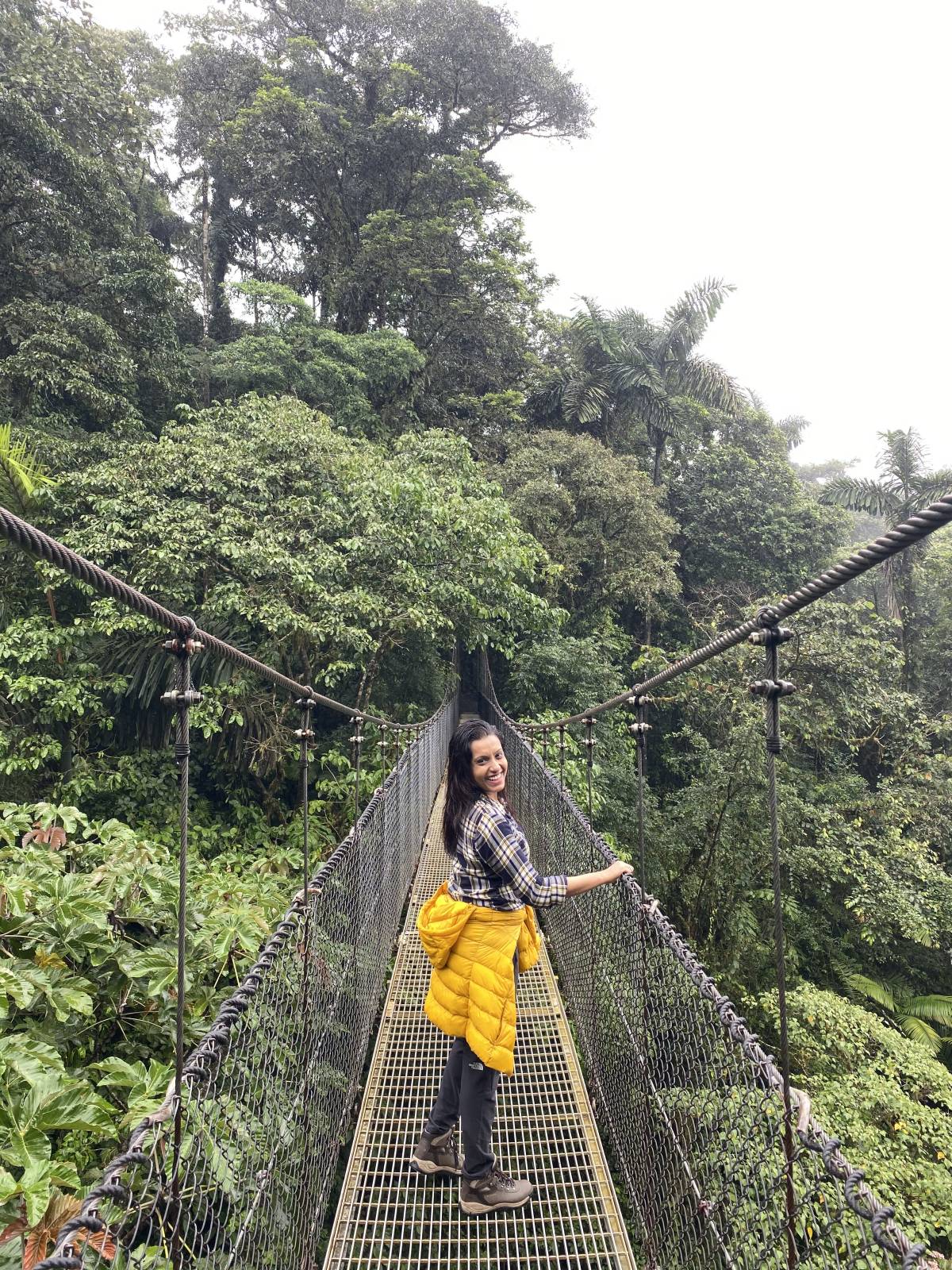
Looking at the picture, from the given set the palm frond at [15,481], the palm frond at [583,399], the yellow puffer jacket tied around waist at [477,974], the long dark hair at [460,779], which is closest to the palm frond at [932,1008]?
the yellow puffer jacket tied around waist at [477,974]

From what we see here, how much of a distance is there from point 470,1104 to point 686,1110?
0.37 metres

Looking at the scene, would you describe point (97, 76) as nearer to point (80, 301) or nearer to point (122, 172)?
point (122, 172)

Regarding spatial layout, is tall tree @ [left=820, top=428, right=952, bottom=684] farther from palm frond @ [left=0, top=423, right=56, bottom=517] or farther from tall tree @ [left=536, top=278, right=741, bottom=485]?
palm frond @ [left=0, top=423, right=56, bottom=517]

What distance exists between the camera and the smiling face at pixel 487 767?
1.17 meters

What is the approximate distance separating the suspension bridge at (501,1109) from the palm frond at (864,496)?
7.23 m

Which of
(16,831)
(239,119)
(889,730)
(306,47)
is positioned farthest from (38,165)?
(889,730)

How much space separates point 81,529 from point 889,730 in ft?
20.2

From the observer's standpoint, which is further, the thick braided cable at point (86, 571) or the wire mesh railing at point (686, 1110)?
the wire mesh railing at point (686, 1110)

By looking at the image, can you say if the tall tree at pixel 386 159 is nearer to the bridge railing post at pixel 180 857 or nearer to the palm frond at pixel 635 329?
the palm frond at pixel 635 329

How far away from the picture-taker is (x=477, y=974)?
1129mm

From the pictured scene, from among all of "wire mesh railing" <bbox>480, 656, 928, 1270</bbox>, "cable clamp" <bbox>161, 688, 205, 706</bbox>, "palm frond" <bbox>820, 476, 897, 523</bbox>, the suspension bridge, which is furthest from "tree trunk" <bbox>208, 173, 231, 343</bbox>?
"cable clamp" <bbox>161, 688, 205, 706</bbox>

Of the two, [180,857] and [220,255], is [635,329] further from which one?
[180,857]

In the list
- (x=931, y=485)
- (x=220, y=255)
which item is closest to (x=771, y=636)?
(x=931, y=485)

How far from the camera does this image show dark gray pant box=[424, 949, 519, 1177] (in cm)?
116
